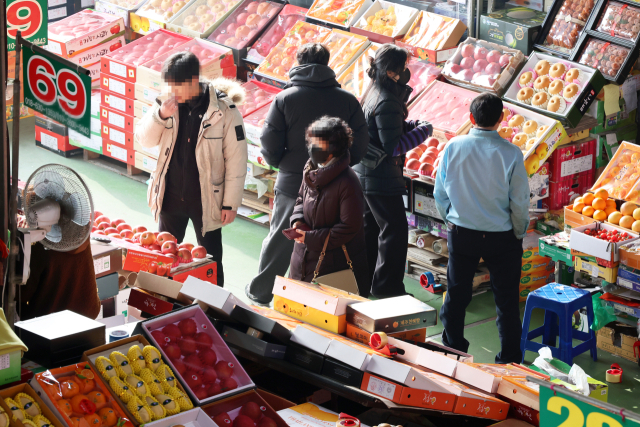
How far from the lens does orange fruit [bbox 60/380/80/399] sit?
2965 mm

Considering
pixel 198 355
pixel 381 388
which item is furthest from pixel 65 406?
pixel 381 388

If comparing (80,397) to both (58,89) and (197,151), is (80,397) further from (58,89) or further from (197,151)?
(197,151)

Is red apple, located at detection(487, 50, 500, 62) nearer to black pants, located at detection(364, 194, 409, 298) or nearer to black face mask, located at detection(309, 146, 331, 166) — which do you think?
black pants, located at detection(364, 194, 409, 298)

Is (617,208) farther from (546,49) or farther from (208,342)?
(208,342)

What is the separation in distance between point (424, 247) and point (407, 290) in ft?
1.34

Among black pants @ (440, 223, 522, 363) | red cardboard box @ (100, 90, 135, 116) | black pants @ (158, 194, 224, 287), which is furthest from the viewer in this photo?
red cardboard box @ (100, 90, 135, 116)

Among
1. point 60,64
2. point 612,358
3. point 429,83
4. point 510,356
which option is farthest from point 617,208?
point 60,64

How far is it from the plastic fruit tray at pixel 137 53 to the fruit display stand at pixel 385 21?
207 cm

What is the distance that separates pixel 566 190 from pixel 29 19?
4.24m

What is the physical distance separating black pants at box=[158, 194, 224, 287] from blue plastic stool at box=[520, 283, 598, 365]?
2136 mm

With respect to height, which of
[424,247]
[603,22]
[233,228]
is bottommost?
[233,228]

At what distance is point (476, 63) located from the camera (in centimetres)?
703

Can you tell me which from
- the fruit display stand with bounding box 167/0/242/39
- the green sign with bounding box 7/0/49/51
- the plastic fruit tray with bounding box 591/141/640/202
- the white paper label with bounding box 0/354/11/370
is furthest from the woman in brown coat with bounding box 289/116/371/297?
the fruit display stand with bounding box 167/0/242/39

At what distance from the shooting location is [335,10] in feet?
27.2
